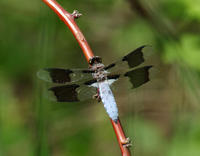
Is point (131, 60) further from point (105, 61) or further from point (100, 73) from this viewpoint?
point (105, 61)

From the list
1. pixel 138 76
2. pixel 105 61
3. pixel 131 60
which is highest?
pixel 105 61

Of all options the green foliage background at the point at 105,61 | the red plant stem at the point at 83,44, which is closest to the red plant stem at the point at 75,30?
the red plant stem at the point at 83,44

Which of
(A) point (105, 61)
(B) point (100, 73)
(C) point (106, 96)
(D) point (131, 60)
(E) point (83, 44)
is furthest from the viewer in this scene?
(A) point (105, 61)

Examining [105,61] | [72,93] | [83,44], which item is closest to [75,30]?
[83,44]

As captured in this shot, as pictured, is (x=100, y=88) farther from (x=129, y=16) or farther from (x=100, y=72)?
(x=129, y=16)

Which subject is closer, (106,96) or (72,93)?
(106,96)

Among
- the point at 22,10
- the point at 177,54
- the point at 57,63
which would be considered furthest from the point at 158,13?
the point at 22,10

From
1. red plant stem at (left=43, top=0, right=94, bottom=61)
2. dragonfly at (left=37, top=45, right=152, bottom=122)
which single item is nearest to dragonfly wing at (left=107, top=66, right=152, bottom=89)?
dragonfly at (left=37, top=45, right=152, bottom=122)
